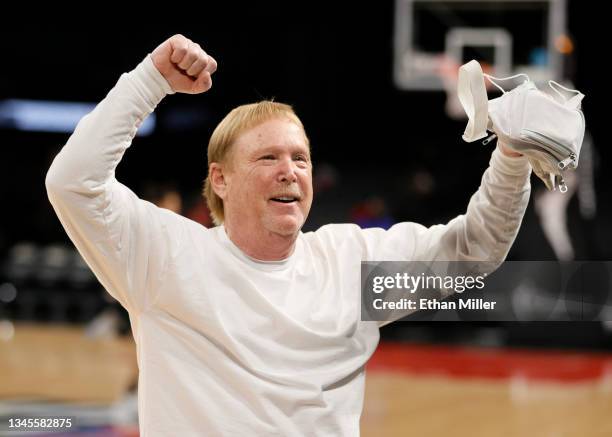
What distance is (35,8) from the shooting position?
50.4 feet

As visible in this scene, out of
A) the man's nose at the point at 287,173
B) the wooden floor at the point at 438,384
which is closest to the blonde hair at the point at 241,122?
the man's nose at the point at 287,173

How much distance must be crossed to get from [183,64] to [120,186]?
0.35m

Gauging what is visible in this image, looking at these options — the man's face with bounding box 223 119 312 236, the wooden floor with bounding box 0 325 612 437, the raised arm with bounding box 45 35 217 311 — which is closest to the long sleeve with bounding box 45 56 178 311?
the raised arm with bounding box 45 35 217 311

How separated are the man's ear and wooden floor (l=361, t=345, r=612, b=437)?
14.6ft

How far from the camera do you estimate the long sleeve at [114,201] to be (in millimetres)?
2244

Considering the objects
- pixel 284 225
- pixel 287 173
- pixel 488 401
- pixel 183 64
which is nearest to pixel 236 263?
pixel 284 225

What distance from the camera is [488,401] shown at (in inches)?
340

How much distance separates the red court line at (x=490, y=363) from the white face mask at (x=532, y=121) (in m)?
8.24

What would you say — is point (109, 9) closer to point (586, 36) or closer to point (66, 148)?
point (586, 36)

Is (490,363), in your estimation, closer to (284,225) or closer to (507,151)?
(507,151)

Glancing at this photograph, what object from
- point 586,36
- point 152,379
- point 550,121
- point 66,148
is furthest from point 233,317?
point 586,36

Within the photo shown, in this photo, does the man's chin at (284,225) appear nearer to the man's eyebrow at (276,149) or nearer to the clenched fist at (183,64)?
the man's eyebrow at (276,149)

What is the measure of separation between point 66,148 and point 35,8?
46.2 ft

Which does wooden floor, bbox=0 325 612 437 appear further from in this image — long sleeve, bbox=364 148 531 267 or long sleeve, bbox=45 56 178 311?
long sleeve, bbox=45 56 178 311
